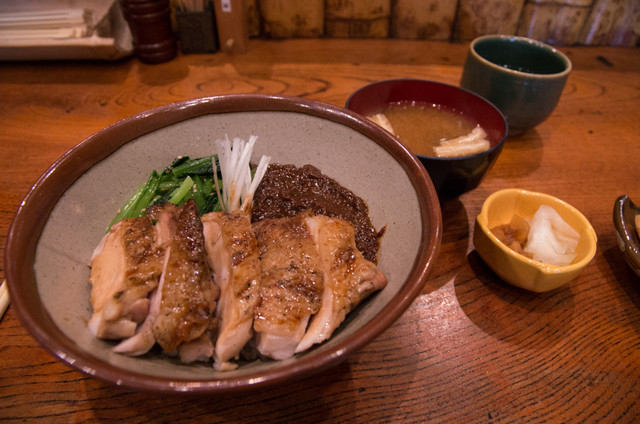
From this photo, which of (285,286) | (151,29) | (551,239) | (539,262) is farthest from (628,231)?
(151,29)

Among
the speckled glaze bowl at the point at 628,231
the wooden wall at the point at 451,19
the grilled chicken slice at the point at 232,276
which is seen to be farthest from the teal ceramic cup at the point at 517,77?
the grilled chicken slice at the point at 232,276

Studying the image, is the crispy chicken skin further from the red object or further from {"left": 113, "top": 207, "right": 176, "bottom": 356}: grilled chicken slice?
the red object

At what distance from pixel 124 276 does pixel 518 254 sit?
1.57 meters

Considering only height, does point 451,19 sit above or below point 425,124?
above

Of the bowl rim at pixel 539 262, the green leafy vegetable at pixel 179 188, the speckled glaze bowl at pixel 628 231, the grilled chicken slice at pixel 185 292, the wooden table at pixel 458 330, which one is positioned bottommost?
the wooden table at pixel 458 330

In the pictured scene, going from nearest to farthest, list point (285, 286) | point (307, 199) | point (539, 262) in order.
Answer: point (285, 286)
point (539, 262)
point (307, 199)

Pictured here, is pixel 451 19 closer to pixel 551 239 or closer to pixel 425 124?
Result: pixel 425 124

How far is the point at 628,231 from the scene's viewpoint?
1.89m

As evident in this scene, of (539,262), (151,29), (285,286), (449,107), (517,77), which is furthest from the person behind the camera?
(151,29)

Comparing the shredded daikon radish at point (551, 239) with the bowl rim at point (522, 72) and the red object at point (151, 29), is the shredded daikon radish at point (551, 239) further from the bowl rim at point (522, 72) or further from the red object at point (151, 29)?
the red object at point (151, 29)

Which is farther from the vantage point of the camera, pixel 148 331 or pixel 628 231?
pixel 628 231

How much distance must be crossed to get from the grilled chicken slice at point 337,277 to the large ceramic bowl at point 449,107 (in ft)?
2.09

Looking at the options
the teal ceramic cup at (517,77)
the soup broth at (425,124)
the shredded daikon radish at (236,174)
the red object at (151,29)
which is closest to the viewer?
the shredded daikon radish at (236,174)

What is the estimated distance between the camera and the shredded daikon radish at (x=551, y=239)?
177 centimetres
